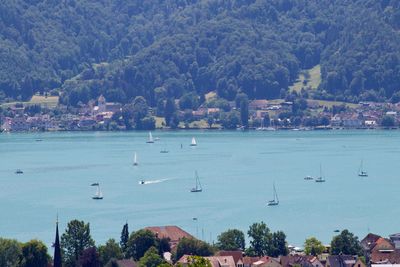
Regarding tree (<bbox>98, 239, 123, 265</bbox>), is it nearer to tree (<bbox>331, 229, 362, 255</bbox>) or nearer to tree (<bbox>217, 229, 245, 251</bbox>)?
tree (<bbox>217, 229, 245, 251</bbox>)

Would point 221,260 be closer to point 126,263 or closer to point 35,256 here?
point 126,263

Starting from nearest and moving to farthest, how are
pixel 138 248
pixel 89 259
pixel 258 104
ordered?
pixel 89 259 → pixel 138 248 → pixel 258 104

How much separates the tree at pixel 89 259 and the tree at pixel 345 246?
8660mm

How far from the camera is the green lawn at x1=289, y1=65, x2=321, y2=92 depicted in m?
186

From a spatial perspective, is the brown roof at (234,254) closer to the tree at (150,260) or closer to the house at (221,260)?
the house at (221,260)

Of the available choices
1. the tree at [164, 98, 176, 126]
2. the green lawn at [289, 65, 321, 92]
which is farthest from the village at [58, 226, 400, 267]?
the green lawn at [289, 65, 321, 92]

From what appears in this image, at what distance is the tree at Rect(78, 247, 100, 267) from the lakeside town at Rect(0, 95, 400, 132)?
5103 inches

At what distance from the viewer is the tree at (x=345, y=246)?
4753 cm

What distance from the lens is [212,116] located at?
17725 cm

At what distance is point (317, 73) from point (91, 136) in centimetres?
3997

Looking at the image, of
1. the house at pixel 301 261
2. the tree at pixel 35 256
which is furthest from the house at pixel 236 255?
the tree at pixel 35 256

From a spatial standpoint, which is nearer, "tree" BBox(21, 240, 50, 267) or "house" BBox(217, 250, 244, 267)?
"tree" BBox(21, 240, 50, 267)

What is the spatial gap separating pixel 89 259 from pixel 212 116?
134 meters

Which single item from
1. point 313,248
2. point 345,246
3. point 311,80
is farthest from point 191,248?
point 311,80
